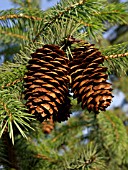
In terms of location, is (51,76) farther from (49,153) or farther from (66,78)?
(49,153)

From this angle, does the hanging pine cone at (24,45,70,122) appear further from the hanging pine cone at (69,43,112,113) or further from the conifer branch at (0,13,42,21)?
the conifer branch at (0,13,42,21)

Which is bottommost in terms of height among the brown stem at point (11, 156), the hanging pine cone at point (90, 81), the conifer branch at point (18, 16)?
the brown stem at point (11, 156)

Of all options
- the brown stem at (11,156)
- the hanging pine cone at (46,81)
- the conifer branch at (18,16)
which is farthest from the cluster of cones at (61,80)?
the brown stem at (11,156)

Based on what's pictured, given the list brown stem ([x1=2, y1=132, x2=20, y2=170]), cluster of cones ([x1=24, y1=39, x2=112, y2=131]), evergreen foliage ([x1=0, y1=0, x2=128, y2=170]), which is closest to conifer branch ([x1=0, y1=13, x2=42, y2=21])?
evergreen foliage ([x1=0, y1=0, x2=128, y2=170])

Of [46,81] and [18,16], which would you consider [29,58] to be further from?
[18,16]

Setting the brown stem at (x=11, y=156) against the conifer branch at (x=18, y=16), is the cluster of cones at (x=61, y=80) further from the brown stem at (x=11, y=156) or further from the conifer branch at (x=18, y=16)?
the brown stem at (x=11, y=156)

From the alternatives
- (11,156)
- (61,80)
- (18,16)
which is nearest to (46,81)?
(61,80)

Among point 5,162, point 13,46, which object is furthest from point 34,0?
point 5,162
